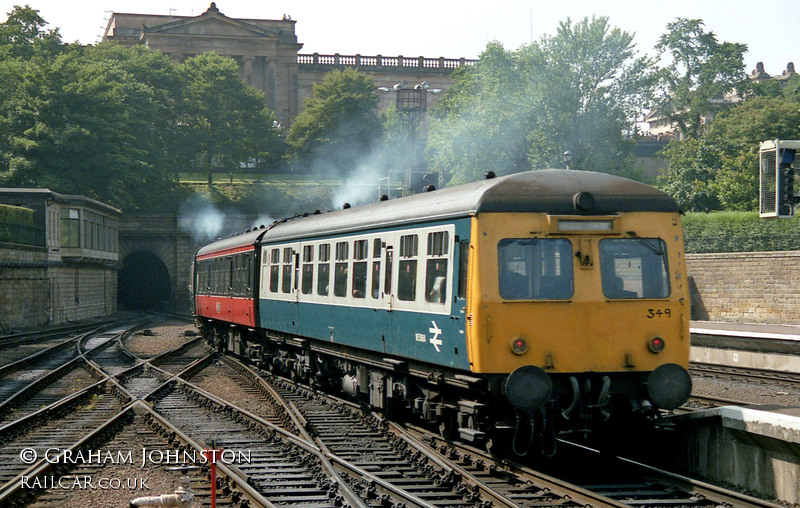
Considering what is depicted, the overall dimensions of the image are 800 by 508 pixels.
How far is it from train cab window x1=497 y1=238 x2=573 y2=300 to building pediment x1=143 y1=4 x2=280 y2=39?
101201 mm

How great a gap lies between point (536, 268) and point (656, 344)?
160cm

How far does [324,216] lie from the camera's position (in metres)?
18.2

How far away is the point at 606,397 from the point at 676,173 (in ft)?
171

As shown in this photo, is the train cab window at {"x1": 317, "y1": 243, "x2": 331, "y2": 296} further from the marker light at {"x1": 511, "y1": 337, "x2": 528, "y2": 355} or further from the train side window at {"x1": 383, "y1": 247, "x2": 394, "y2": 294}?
the marker light at {"x1": 511, "y1": 337, "x2": 528, "y2": 355}

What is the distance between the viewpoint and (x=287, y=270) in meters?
19.7

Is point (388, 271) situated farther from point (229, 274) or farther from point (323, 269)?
point (229, 274)

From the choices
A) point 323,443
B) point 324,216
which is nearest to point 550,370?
point 323,443

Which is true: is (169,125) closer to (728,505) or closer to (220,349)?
(220,349)

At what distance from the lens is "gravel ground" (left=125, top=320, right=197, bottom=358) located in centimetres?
3219

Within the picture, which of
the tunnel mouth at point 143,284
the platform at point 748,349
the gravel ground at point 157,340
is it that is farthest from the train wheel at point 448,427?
the tunnel mouth at point 143,284

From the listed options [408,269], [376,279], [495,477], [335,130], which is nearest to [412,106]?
[376,279]

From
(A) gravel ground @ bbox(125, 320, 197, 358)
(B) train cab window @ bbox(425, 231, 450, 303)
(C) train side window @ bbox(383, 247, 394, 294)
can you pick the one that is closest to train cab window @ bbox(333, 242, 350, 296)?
(C) train side window @ bbox(383, 247, 394, 294)

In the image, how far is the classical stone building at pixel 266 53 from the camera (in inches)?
4208

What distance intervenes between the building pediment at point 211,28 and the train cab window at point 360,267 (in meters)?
96.7
